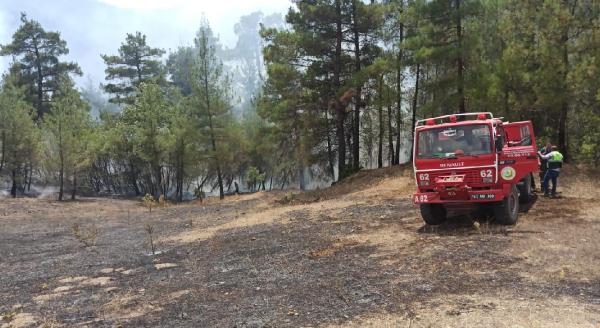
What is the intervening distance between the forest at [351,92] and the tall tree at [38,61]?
0.47 metres

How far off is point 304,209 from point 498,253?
10.6 meters

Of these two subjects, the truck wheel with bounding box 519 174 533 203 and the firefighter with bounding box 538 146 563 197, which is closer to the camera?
the truck wheel with bounding box 519 174 533 203

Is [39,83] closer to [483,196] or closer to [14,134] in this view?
[14,134]

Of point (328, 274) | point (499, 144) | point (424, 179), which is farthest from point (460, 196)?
point (328, 274)

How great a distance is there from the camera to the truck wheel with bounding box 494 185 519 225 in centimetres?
1065

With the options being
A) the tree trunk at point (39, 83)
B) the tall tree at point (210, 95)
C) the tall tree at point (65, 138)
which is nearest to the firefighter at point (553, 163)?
the tall tree at point (210, 95)

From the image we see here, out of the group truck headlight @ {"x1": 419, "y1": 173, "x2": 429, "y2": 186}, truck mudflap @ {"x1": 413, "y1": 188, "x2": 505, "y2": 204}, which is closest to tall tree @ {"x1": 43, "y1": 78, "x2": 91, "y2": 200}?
truck headlight @ {"x1": 419, "y1": 173, "x2": 429, "y2": 186}

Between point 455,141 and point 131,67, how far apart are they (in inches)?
2106

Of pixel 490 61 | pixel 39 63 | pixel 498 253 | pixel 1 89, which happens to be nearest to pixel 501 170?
pixel 498 253

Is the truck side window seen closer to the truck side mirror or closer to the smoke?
the truck side mirror

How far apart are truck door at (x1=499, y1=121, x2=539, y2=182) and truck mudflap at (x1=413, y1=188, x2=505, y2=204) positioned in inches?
24.4

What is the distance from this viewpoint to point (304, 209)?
18.5 metres

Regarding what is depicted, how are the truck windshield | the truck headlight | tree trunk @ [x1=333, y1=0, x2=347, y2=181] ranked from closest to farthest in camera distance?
the truck windshield, the truck headlight, tree trunk @ [x1=333, y1=0, x2=347, y2=181]

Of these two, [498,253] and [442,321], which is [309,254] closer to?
[498,253]
